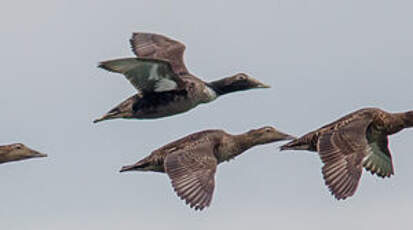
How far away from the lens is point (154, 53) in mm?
32844

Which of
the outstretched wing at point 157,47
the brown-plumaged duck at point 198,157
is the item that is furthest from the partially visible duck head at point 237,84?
the brown-plumaged duck at point 198,157

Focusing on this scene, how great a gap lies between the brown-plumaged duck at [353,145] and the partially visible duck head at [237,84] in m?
2.85

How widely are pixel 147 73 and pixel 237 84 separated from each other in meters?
2.81

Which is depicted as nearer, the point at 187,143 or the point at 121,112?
the point at 187,143

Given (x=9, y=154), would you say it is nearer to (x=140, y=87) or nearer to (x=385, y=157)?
(x=140, y=87)

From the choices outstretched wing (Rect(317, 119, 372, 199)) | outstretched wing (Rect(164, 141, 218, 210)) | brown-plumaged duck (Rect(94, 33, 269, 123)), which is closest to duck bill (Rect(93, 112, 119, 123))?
brown-plumaged duck (Rect(94, 33, 269, 123))

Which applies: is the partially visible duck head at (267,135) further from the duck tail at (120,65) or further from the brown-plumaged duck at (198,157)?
the duck tail at (120,65)

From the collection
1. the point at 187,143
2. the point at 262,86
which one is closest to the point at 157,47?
the point at 262,86

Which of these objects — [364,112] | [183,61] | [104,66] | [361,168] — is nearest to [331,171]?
[361,168]

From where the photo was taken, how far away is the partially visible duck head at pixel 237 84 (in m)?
30.9

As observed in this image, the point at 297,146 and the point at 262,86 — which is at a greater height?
the point at 262,86

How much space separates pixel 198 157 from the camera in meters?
27.0

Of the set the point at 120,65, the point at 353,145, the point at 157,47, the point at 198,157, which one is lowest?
the point at 353,145

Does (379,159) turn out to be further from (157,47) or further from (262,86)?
(157,47)
